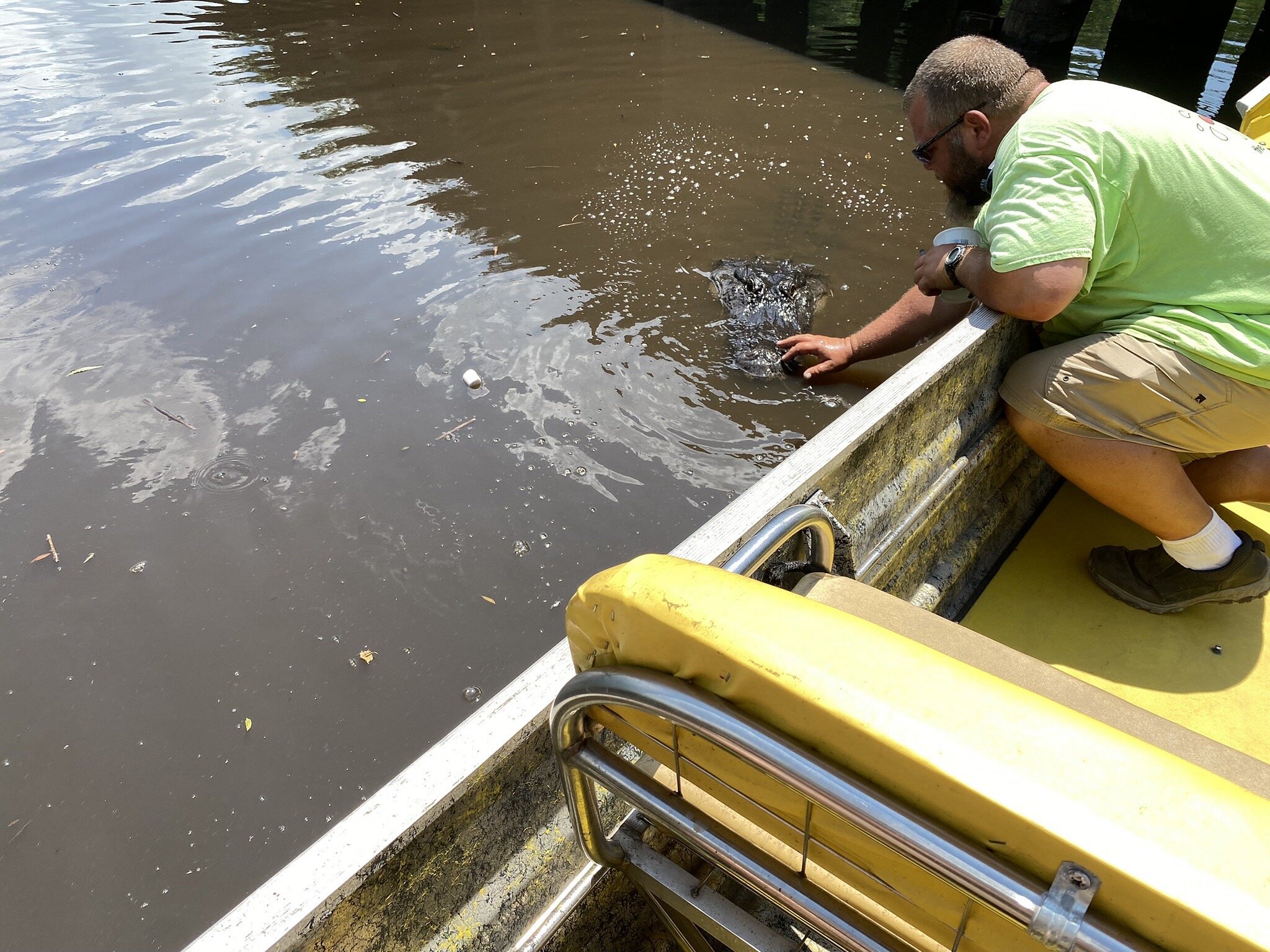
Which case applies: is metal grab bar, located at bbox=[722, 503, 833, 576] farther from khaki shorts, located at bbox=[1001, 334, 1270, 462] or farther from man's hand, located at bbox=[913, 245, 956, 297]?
man's hand, located at bbox=[913, 245, 956, 297]

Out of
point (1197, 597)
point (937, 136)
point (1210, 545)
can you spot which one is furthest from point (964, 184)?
point (1197, 597)

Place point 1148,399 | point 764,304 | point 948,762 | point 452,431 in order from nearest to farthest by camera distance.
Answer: point 948,762
point 1148,399
point 452,431
point 764,304

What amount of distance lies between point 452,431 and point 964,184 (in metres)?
2.33

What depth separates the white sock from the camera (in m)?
2.44

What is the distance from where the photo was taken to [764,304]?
4438 millimetres

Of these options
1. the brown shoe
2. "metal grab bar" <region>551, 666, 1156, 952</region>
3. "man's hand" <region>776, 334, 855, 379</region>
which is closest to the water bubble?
"man's hand" <region>776, 334, 855, 379</region>

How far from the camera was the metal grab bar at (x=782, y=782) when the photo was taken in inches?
33.8

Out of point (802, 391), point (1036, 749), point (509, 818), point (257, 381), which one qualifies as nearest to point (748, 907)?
point (509, 818)

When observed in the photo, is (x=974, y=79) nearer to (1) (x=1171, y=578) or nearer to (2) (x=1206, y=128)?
(2) (x=1206, y=128)

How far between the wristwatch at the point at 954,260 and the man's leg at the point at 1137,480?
0.57 meters

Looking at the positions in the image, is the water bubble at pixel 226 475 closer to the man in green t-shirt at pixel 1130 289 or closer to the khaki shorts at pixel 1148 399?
the man in green t-shirt at pixel 1130 289

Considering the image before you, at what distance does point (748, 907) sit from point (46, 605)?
2740 millimetres

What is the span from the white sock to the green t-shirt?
449 millimetres

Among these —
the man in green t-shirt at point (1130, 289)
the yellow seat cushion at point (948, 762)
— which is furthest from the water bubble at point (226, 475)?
the man in green t-shirt at point (1130, 289)
